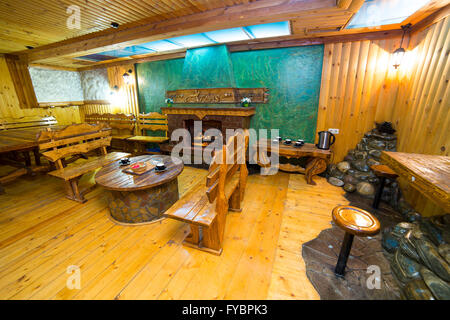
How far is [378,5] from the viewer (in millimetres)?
2406

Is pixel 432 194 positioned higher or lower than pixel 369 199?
higher

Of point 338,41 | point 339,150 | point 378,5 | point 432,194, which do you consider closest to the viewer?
point 432,194

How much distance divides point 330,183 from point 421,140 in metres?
1.50

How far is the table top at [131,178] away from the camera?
2232 mm

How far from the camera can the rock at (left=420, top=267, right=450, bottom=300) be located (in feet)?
4.27

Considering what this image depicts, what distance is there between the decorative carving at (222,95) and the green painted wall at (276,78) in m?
0.12

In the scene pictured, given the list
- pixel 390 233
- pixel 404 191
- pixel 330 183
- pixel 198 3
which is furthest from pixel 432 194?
pixel 198 3

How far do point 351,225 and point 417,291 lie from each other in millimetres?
664

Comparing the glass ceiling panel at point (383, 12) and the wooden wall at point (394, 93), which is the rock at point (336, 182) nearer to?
the wooden wall at point (394, 93)

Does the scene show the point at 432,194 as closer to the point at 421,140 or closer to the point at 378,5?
the point at 421,140

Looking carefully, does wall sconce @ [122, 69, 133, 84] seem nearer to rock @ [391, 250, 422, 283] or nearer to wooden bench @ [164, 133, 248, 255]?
wooden bench @ [164, 133, 248, 255]

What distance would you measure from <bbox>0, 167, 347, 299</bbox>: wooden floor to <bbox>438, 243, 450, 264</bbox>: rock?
1051 mm

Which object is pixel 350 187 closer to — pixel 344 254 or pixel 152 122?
pixel 344 254
